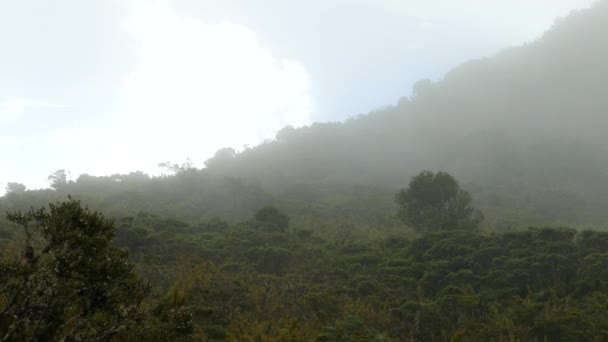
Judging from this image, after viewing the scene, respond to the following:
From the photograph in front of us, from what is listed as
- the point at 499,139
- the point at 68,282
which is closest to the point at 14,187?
the point at 68,282

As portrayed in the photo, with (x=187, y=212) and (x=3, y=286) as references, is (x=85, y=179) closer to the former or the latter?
(x=187, y=212)

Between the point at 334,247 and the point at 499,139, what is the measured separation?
188 ft

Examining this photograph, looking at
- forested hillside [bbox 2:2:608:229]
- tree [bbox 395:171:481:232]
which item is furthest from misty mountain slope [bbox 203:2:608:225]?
tree [bbox 395:171:481:232]

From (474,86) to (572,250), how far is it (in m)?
91.9

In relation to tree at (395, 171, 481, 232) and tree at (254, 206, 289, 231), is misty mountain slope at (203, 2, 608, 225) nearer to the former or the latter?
tree at (395, 171, 481, 232)

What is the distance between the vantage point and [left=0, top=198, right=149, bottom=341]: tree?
268 inches

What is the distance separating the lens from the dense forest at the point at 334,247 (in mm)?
8062

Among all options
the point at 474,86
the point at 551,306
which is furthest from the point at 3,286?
the point at 474,86

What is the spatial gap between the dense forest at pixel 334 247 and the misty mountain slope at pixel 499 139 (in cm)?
55

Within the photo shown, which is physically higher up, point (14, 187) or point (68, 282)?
point (14, 187)

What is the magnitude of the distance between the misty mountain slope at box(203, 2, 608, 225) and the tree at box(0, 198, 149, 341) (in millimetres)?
36319

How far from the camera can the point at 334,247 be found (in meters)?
26.4

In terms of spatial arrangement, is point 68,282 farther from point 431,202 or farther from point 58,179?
point 58,179

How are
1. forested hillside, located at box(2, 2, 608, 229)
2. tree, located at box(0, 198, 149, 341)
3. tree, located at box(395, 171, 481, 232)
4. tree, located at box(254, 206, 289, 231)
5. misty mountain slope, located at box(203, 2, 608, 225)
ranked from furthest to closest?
misty mountain slope, located at box(203, 2, 608, 225) → forested hillside, located at box(2, 2, 608, 229) → tree, located at box(395, 171, 481, 232) → tree, located at box(254, 206, 289, 231) → tree, located at box(0, 198, 149, 341)
